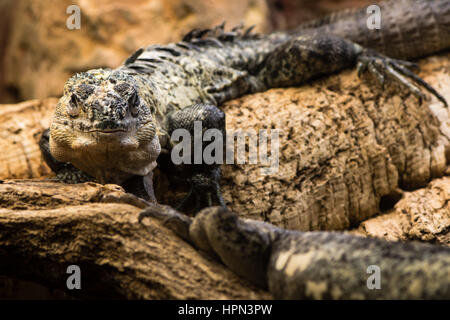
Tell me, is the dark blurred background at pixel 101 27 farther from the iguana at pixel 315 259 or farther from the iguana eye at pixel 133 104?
the iguana at pixel 315 259

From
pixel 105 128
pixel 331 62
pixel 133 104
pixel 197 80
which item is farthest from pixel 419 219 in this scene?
pixel 105 128

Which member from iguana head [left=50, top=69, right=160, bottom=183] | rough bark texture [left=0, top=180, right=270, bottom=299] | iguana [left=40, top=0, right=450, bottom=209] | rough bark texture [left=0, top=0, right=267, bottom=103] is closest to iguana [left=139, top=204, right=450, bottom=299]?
rough bark texture [left=0, top=180, right=270, bottom=299]

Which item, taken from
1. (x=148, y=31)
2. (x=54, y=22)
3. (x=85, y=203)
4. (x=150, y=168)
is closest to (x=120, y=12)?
(x=148, y=31)

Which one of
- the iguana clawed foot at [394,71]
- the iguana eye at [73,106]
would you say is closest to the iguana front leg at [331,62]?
the iguana clawed foot at [394,71]
